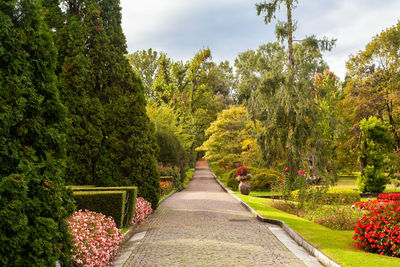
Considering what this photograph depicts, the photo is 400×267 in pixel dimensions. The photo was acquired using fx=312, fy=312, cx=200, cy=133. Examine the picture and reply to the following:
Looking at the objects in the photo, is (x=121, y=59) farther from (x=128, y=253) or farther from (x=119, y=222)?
(x=128, y=253)

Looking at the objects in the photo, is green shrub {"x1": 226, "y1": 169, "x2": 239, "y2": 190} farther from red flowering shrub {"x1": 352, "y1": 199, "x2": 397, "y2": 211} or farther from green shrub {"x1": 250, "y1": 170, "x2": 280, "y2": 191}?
red flowering shrub {"x1": 352, "y1": 199, "x2": 397, "y2": 211}

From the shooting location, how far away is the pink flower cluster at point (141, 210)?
32.6 feet

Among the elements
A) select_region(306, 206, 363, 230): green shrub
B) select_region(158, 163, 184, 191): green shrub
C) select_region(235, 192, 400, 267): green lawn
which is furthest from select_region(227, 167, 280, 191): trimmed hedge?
select_region(235, 192, 400, 267): green lawn

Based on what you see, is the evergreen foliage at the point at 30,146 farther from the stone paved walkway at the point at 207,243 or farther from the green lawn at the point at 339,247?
the green lawn at the point at 339,247

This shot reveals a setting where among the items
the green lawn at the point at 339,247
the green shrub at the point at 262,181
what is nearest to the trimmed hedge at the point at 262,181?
the green shrub at the point at 262,181

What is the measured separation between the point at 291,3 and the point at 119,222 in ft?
61.9

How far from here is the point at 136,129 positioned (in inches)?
452

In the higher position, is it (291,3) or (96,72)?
(291,3)

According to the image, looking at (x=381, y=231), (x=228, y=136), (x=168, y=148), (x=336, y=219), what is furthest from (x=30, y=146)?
(x=228, y=136)

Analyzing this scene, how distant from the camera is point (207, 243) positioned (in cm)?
723

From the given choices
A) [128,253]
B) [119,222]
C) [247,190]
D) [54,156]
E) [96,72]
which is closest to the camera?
[54,156]

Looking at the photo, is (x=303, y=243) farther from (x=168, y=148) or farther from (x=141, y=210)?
(x=168, y=148)

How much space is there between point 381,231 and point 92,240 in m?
5.75

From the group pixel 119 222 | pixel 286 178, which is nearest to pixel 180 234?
pixel 119 222
